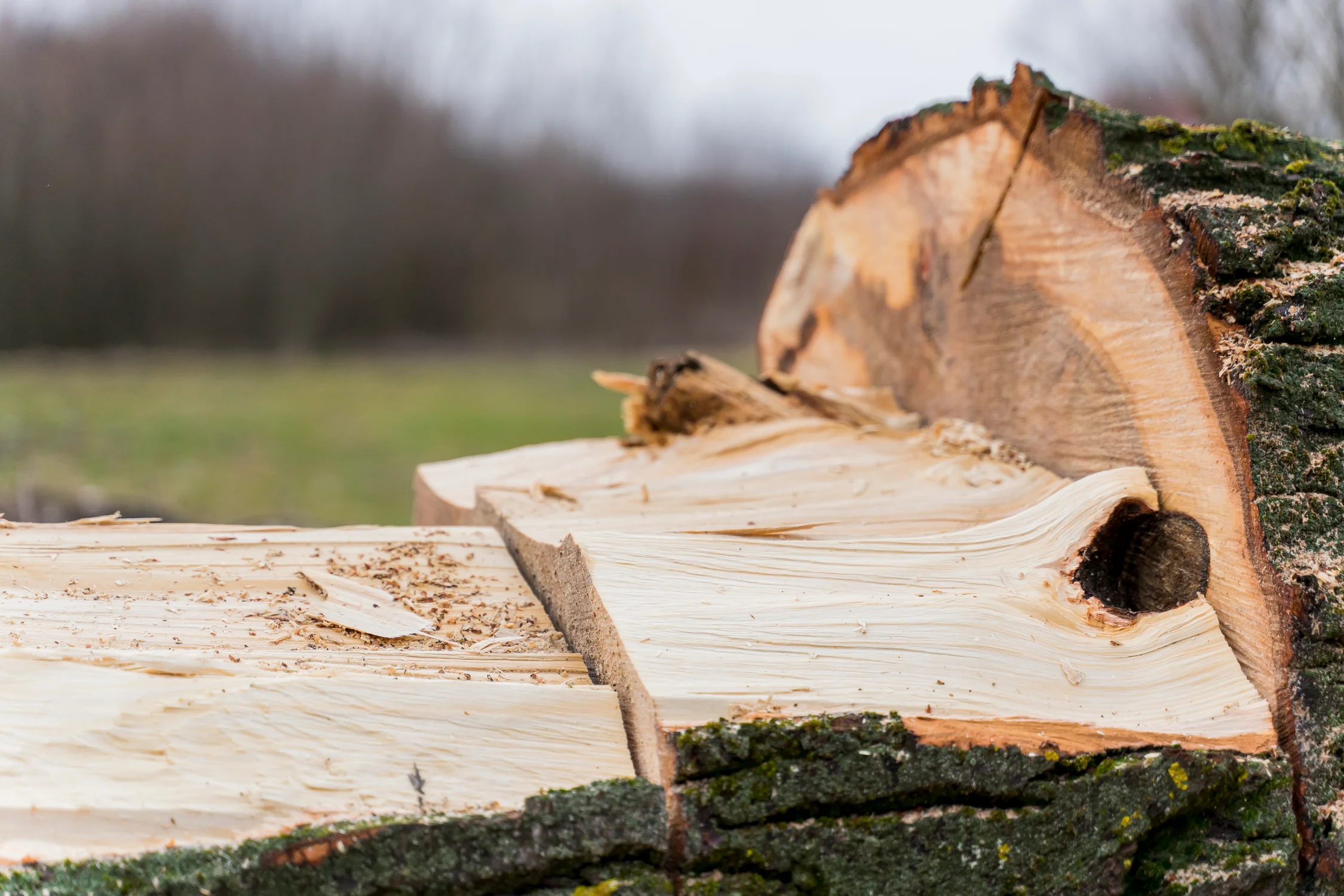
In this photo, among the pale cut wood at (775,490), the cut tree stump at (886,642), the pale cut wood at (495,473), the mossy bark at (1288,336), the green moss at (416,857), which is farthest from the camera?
the pale cut wood at (495,473)

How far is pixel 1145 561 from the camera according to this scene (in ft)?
4.21

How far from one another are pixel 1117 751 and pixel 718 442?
40.1 inches

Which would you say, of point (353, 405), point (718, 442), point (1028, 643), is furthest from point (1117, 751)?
point (353, 405)

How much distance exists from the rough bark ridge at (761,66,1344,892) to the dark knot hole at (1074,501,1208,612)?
1.2 inches

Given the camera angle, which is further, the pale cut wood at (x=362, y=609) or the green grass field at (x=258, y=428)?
the green grass field at (x=258, y=428)

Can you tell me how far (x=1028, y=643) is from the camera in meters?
1.08

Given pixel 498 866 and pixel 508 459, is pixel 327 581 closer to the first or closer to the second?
pixel 498 866

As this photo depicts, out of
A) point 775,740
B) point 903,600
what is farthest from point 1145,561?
point 775,740

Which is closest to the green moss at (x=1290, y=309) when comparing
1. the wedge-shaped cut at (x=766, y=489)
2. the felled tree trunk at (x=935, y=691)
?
the felled tree trunk at (x=935, y=691)

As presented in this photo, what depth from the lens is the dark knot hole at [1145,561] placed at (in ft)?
3.95

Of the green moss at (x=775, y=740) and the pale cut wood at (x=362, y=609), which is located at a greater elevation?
the green moss at (x=775, y=740)

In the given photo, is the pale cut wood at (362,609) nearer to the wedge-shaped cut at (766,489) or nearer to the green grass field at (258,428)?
the wedge-shaped cut at (766,489)

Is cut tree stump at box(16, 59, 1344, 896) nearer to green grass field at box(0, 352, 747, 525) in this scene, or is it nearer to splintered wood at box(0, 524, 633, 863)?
splintered wood at box(0, 524, 633, 863)

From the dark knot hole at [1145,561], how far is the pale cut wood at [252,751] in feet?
2.44
